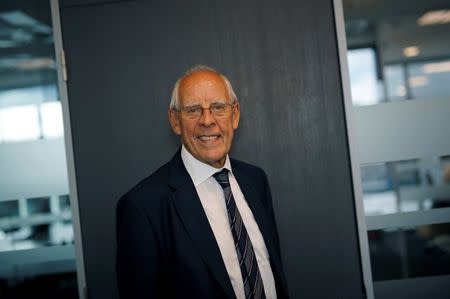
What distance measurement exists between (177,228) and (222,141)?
0.37m

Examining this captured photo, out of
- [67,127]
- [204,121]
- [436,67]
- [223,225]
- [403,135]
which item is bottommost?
[223,225]

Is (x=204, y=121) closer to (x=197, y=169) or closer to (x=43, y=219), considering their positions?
(x=197, y=169)

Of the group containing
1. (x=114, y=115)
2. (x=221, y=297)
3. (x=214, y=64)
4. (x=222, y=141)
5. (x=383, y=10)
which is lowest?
(x=221, y=297)

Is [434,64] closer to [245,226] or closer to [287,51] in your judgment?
[287,51]

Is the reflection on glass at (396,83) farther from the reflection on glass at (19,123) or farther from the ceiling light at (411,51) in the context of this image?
the reflection on glass at (19,123)

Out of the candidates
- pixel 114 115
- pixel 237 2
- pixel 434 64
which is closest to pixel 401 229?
pixel 434 64

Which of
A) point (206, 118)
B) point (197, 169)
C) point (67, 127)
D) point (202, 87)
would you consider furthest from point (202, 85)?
point (67, 127)

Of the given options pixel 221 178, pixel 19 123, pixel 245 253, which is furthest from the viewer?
pixel 19 123

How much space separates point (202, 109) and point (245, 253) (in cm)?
56

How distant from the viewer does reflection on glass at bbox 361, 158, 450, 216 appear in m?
2.26

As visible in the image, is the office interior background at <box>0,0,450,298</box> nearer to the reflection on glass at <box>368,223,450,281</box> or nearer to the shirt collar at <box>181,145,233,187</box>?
the reflection on glass at <box>368,223,450,281</box>

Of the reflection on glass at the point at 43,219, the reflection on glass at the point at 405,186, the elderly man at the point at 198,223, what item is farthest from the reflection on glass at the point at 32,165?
the reflection on glass at the point at 405,186

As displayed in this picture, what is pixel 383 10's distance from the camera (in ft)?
7.58

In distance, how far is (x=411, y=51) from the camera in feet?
7.52
